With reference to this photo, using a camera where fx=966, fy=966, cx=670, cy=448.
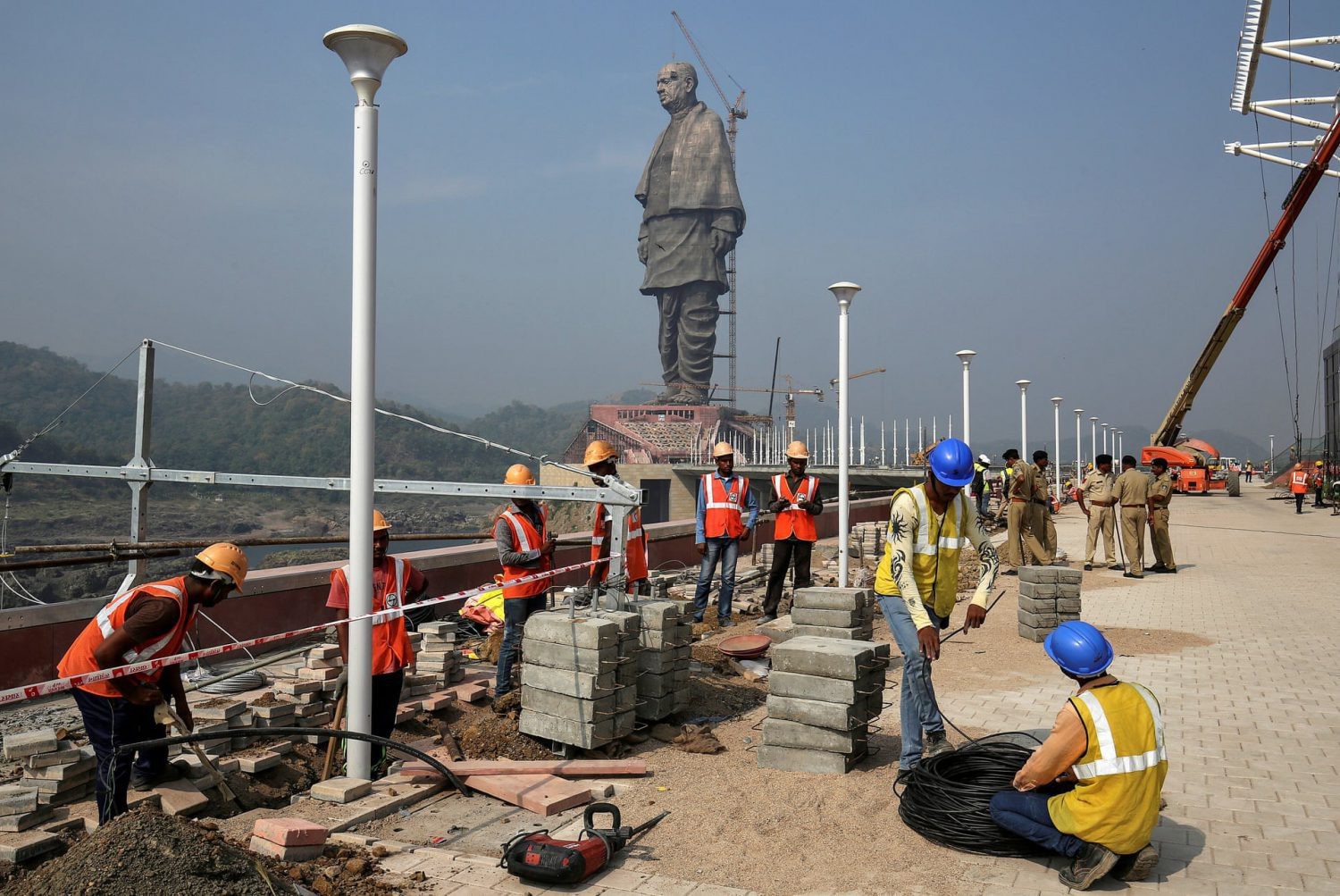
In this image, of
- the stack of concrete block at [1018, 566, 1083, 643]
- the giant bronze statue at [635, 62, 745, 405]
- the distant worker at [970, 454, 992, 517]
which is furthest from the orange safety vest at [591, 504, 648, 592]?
the giant bronze statue at [635, 62, 745, 405]

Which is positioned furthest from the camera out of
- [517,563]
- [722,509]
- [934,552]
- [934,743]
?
[722,509]

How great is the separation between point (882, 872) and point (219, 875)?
2.76 metres

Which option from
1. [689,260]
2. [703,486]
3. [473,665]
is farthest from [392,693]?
[689,260]

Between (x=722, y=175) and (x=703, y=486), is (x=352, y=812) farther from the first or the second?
(x=722, y=175)

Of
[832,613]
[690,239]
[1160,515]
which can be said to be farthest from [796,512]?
[690,239]

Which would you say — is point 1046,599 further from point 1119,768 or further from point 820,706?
point 1119,768

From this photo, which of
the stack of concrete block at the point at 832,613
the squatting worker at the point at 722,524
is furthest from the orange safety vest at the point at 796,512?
the stack of concrete block at the point at 832,613

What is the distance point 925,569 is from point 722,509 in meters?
5.18

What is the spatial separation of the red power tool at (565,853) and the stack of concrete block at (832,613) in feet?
12.9

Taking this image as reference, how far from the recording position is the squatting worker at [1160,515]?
15477mm

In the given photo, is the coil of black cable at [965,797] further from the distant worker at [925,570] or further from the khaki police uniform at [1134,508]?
the khaki police uniform at [1134,508]

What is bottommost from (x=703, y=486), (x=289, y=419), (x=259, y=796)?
(x=259, y=796)

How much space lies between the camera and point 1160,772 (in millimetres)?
4102

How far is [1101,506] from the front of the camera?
1597cm
